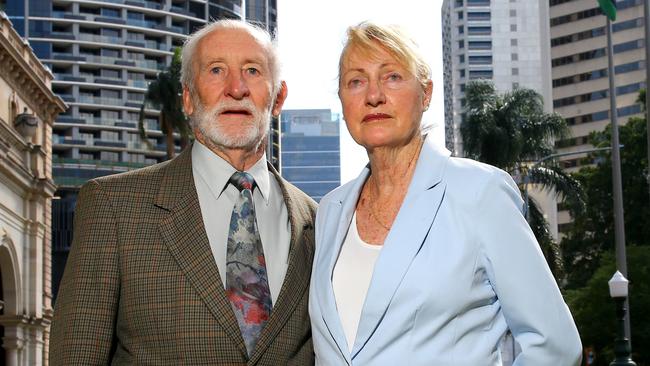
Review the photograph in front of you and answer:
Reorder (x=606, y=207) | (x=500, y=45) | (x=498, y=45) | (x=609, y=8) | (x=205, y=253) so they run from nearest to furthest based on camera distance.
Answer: (x=205, y=253), (x=609, y=8), (x=606, y=207), (x=498, y=45), (x=500, y=45)

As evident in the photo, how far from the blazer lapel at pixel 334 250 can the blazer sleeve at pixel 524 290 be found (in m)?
0.60

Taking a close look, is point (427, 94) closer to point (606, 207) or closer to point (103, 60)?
point (606, 207)

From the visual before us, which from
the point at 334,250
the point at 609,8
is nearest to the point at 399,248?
the point at 334,250

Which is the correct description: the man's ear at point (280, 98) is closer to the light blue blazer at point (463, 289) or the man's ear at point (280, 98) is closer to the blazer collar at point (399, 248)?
the blazer collar at point (399, 248)

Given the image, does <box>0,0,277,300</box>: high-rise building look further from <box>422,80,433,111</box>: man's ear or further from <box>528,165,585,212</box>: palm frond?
<box>422,80,433,111</box>: man's ear

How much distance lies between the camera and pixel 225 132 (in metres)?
5.34

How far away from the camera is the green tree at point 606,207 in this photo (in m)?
62.8

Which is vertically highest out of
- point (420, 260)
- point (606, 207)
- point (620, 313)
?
point (420, 260)

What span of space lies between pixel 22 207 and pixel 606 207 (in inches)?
1277

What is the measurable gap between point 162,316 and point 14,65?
154 ft

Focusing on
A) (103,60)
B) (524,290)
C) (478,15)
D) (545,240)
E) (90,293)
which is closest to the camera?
(524,290)

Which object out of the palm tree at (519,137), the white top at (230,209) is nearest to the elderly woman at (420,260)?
the white top at (230,209)

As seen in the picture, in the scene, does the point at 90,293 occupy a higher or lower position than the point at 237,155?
lower

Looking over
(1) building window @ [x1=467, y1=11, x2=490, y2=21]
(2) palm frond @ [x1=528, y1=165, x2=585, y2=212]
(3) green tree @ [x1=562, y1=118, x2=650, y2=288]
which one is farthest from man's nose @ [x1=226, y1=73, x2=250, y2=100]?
(1) building window @ [x1=467, y1=11, x2=490, y2=21]
